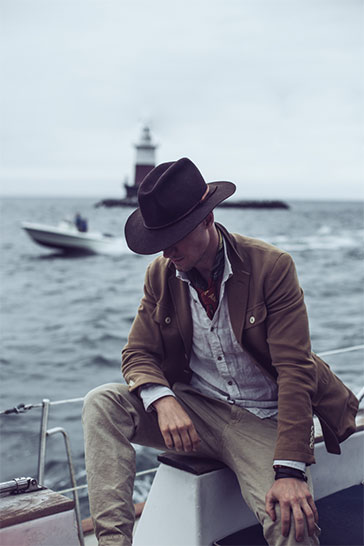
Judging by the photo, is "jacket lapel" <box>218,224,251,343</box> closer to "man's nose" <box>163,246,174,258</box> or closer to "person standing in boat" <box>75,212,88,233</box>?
"man's nose" <box>163,246,174,258</box>

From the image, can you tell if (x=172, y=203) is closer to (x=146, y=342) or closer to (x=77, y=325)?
(x=146, y=342)

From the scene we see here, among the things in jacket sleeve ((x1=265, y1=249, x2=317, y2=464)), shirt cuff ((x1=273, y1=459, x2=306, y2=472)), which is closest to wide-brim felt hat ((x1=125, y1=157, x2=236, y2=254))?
jacket sleeve ((x1=265, y1=249, x2=317, y2=464))

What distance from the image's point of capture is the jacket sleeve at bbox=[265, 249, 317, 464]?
1939mm

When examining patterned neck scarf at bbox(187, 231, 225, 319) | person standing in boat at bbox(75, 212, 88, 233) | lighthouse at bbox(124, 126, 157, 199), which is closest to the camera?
patterned neck scarf at bbox(187, 231, 225, 319)

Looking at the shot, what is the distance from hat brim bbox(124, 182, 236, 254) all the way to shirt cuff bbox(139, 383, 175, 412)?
0.41 m

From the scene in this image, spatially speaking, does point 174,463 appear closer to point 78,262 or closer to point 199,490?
point 199,490

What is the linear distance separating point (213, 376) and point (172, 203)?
0.59 metres

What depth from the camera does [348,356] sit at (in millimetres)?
13031

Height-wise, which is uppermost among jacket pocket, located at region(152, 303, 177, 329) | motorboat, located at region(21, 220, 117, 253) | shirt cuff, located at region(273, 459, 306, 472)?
jacket pocket, located at region(152, 303, 177, 329)

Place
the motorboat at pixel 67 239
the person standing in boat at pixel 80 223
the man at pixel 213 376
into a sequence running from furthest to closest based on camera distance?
the person standing in boat at pixel 80 223, the motorboat at pixel 67 239, the man at pixel 213 376

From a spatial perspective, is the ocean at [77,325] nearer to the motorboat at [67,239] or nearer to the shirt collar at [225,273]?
the motorboat at [67,239]

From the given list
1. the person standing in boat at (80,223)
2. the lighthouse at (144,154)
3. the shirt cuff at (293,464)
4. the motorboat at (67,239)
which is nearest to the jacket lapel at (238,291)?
the shirt cuff at (293,464)

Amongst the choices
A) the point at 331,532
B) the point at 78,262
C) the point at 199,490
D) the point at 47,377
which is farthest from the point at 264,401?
the point at 78,262

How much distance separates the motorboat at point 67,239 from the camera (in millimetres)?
30478
